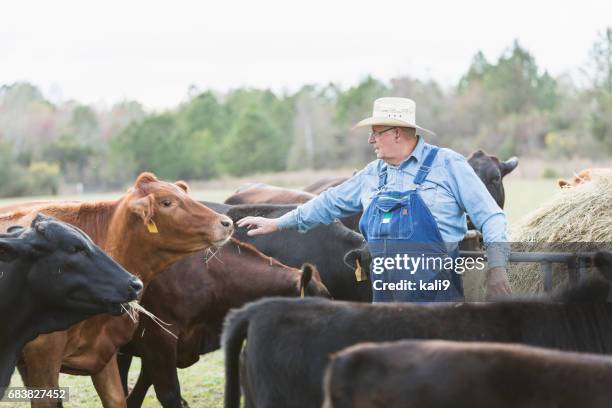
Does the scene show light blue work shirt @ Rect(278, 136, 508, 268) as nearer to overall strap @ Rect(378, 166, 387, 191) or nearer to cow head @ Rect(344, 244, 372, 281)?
overall strap @ Rect(378, 166, 387, 191)

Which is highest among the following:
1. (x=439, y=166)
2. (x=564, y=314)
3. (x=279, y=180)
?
(x=439, y=166)

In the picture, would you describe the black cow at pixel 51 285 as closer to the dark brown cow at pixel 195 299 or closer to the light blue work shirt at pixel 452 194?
the dark brown cow at pixel 195 299

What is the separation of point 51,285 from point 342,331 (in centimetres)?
217

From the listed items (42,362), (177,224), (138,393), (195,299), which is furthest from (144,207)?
(138,393)

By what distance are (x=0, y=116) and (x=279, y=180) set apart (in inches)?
1844

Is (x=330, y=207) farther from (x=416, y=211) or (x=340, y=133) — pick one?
(x=340, y=133)

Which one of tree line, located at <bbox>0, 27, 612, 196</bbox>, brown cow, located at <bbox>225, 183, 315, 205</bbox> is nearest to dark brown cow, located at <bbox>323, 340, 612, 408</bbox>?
brown cow, located at <bbox>225, 183, 315, 205</bbox>

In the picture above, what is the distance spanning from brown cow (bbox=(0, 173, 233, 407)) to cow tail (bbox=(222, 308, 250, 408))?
2215mm

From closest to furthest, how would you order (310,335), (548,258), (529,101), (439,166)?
1. (310,335)
2. (439,166)
3. (548,258)
4. (529,101)

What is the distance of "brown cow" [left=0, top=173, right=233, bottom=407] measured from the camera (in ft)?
21.1

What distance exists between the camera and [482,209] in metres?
5.27

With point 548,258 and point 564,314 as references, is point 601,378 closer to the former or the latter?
point 564,314

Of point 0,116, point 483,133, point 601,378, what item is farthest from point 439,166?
point 0,116

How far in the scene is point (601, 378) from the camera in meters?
3.35
